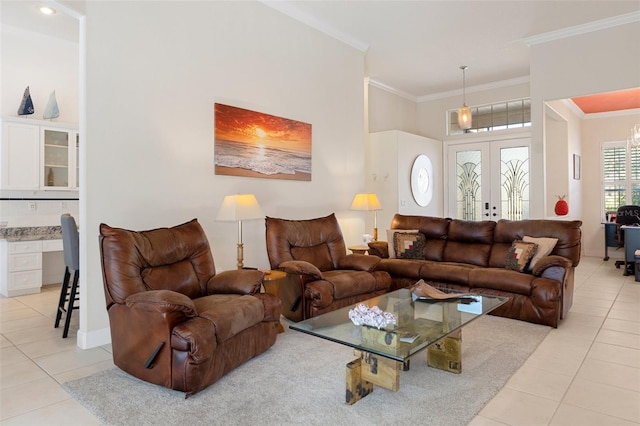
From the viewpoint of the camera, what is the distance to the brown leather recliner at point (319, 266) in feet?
12.0

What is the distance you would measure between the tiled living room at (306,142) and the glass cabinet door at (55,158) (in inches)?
1.1

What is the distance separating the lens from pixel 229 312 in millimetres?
2562

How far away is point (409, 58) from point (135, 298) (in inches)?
216

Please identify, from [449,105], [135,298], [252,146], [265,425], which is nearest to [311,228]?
[252,146]

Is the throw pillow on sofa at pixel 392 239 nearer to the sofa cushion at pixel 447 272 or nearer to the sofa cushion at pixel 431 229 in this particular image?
the sofa cushion at pixel 431 229

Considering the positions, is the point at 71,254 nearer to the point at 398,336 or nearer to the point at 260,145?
the point at 260,145

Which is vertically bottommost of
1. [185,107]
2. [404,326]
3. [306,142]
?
[404,326]

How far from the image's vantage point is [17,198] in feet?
17.4

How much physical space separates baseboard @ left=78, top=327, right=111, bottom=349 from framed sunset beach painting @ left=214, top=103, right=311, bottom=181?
1.77 meters

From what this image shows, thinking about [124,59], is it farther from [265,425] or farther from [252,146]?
[265,425]

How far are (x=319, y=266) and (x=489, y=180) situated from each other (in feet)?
15.9

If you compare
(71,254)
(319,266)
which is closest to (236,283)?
(319,266)

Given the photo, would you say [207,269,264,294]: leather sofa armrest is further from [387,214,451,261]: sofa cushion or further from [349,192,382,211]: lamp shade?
[387,214,451,261]: sofa cushion

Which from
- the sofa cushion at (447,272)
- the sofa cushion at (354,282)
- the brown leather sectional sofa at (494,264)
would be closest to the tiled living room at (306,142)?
the brown leather sectional sofa at (494,264)
